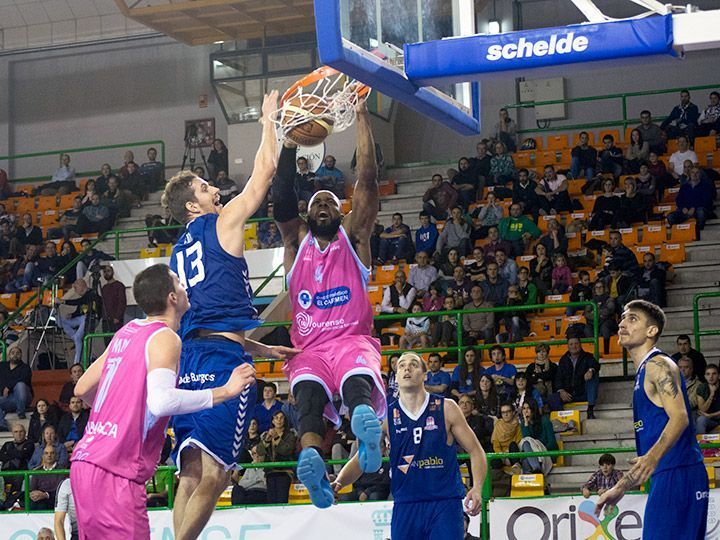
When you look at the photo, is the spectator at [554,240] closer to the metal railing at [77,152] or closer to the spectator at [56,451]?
the spectator at [56,451]

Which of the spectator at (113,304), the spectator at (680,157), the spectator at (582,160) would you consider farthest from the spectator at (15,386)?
the spectator at (680,157)

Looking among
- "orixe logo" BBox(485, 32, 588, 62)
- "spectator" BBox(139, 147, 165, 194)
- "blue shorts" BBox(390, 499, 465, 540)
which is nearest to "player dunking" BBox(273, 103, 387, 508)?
"blue shorts" BBox(390, 499, 465, 540)

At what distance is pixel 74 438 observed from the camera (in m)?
15.6

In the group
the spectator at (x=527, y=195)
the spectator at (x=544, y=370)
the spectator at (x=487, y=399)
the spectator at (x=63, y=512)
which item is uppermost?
the spectator at (x=527, y=195)

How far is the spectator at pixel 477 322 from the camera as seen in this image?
16.0m

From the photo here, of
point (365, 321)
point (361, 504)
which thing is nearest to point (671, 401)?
point (365, 321)

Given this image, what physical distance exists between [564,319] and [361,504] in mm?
6118

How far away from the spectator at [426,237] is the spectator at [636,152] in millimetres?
3312

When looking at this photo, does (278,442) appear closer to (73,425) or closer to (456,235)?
(73,425)

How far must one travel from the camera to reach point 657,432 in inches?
301

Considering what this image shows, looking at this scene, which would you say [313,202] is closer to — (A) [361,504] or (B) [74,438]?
(A) [361,504]

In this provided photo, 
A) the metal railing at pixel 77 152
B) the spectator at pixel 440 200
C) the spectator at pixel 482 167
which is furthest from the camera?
the metal railing at pixel 77 152

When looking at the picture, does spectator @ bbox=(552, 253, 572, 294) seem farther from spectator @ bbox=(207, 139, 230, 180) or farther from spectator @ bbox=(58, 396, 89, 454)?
spectator @ bbox=(207, 139, 230, 180)

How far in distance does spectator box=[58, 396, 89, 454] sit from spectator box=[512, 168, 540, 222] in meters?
7.48
